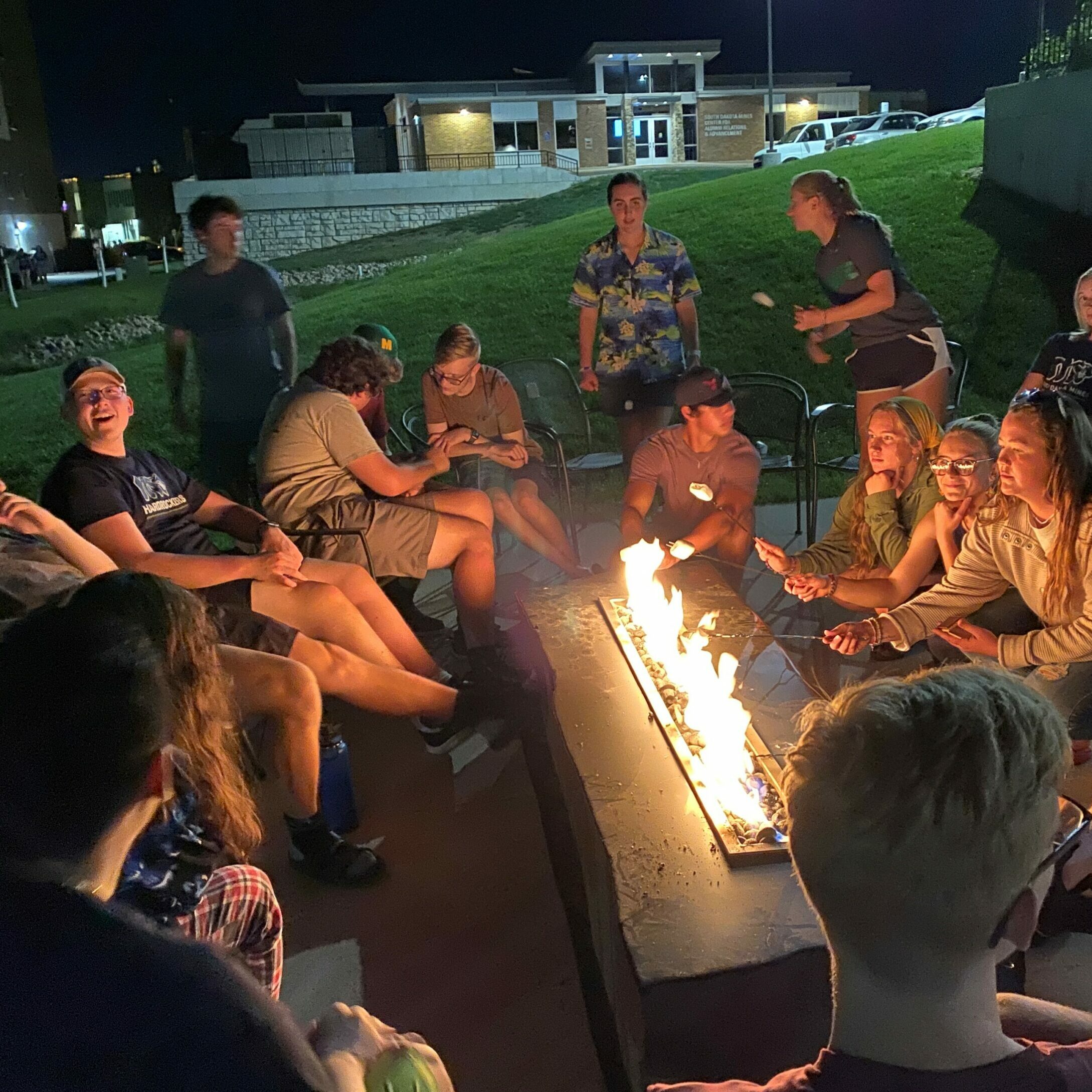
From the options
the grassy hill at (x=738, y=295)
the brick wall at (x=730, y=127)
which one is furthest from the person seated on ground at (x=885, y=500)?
the brick wall at (x=730, y=127)

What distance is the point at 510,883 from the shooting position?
9.39ft

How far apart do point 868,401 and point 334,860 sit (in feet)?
10.2

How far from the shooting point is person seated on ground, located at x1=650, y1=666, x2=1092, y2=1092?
1087 mm

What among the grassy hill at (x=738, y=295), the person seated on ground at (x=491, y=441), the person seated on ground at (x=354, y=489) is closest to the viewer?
the person seated on ground at (x=354, y=489)

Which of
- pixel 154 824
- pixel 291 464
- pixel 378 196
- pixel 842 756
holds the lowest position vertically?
pixel 154 824

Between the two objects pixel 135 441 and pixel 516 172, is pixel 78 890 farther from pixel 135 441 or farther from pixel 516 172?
pixel 516 172

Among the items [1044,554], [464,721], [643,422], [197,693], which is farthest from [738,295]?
[197,693]

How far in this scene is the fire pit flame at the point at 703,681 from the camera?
2346 mm

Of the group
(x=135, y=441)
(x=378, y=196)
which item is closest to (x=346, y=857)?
(x=135, y=441)

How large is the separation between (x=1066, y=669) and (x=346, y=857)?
6.87ft

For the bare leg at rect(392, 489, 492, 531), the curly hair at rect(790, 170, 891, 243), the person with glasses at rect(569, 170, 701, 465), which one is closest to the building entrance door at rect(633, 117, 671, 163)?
the person with glasses at rect(569, 170, 701, 465)

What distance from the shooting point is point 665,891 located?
201cm

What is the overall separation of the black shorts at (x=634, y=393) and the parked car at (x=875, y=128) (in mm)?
19883

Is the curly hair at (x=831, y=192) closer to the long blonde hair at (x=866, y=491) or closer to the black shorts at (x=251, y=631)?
the long blonde hair at (x=866, y=491)
